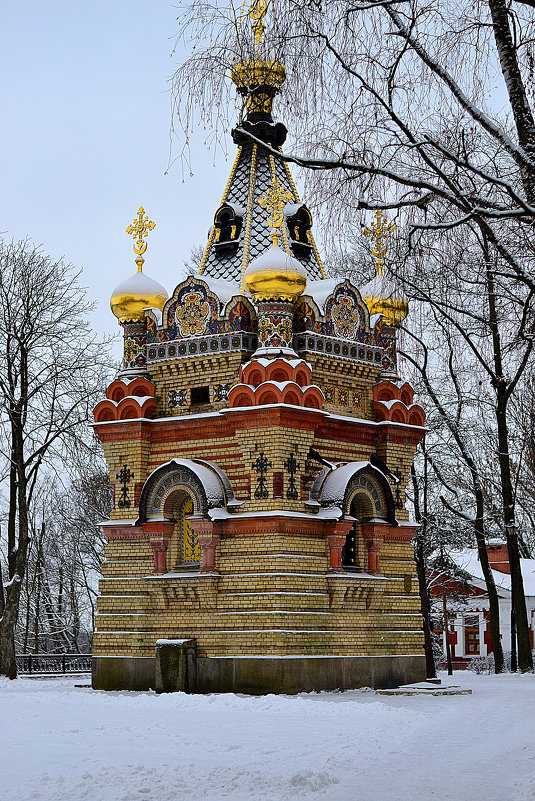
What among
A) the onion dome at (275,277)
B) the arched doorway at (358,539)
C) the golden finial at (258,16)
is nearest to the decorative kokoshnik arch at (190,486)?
the arched doorway at (358,539)

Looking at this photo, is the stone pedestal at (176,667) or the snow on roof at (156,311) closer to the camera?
the stone pedestal at (176,667)

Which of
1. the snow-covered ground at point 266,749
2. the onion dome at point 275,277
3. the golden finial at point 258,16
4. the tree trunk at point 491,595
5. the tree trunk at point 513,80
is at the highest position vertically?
the onion dome at point 275,277

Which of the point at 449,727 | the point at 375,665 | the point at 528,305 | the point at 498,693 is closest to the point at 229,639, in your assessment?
the point at 375,665

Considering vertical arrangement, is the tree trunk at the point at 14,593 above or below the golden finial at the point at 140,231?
below

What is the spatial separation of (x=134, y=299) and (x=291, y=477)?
4.95m

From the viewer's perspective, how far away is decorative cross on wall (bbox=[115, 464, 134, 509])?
2233cm

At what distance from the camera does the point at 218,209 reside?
Result: 23.8m

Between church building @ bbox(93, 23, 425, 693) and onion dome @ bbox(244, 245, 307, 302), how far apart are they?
0.03 metres

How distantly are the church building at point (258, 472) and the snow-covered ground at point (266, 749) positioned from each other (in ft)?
6.27

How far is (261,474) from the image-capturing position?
2045 cm

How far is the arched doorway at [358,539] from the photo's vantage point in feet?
72.0

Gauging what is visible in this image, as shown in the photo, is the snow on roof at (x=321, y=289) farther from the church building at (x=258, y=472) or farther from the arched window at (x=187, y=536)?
the arched window at (x=187, y=536)

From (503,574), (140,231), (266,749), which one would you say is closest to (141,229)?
(140,231)

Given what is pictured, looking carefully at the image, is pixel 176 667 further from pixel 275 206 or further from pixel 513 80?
pixel 513 80
